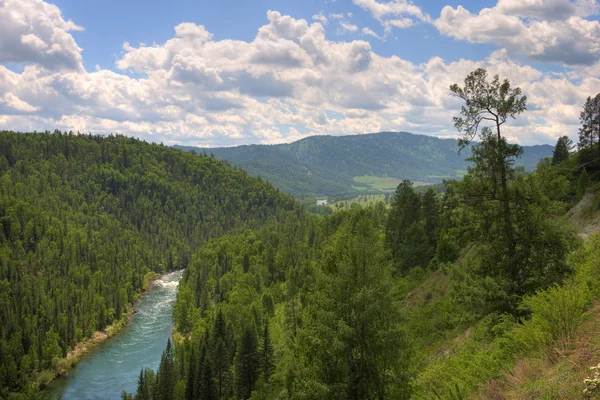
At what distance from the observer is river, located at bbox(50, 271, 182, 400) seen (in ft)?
273

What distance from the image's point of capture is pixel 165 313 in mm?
130500

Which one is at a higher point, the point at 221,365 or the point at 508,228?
the point at 508,228

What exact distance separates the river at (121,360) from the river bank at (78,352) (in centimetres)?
146

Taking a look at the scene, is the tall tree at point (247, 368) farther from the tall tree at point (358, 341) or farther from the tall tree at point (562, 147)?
the tall tree at point (562, 147)

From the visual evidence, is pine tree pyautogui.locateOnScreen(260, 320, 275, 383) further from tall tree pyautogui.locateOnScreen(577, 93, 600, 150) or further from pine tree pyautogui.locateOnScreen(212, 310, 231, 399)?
tall tree pyautogui.locateOnScreen(577, 93, 600, 150)

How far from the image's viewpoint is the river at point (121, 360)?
83062 millimetres

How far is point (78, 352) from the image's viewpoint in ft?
346

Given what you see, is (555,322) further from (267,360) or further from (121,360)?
(121,360)

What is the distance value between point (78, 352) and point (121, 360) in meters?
16.2

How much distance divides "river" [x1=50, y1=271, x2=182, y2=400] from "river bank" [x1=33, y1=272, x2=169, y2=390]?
1.46 m

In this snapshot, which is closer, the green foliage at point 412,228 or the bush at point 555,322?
the bush at point 555,322

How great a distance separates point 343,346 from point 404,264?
47522mm

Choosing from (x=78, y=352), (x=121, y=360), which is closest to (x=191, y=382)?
(x=121, y=360)

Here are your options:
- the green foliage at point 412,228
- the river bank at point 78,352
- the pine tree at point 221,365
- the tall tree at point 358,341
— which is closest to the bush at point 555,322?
the tall tree at point 358,341
